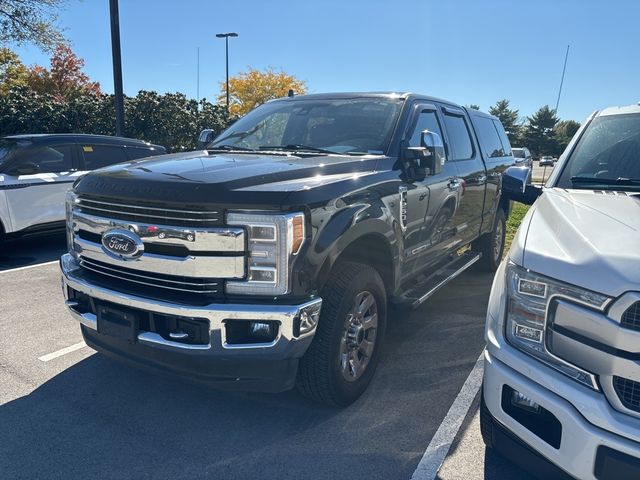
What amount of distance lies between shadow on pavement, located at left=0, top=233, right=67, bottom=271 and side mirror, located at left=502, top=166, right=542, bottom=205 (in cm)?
606

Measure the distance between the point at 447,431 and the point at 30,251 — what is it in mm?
6852

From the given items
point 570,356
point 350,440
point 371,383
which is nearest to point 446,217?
point 371,383

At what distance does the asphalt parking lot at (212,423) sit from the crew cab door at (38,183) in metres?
3.18

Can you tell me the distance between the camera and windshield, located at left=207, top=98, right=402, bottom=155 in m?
3.88

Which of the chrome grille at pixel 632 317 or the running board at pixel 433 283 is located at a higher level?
the chrome grille at pixel 632 317

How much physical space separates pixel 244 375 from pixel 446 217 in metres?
2.63

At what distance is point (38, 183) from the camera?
7.05m

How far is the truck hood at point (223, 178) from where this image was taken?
2607mm

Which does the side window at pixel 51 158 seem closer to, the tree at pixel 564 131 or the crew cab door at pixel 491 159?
the crew cab door at pixel 491 159

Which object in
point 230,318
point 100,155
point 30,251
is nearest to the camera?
point 230,318

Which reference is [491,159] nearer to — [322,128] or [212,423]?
[322,128]

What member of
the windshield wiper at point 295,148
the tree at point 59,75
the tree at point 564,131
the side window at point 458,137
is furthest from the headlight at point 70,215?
the tree at point 564,131

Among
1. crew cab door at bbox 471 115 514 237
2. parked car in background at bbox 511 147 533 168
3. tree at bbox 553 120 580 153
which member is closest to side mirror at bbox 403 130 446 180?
crew cab door at bbox 471 115 514 237

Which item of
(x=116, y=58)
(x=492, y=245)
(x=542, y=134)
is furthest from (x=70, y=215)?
(x=542, y=134)
